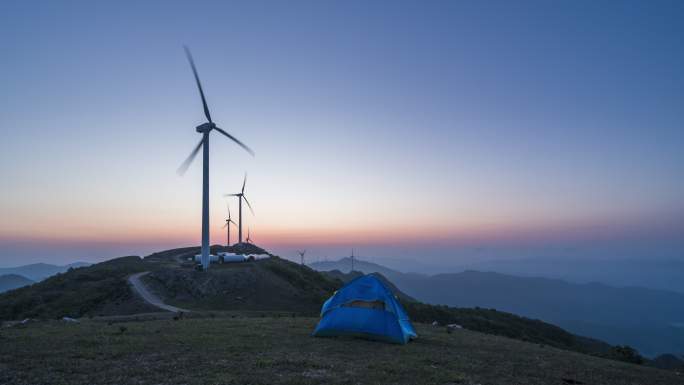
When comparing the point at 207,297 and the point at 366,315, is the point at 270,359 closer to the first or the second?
the point at 366,315

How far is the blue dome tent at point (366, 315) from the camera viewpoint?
21062mm

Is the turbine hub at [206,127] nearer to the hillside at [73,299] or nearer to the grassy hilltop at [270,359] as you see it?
the hillside at [73,299]

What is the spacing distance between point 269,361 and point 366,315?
718cm

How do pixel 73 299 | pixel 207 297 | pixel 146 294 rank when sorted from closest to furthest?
pixel 73 299 < pixel 146 294 < pixel 207 297

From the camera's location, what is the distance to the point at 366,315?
21641 millimetres

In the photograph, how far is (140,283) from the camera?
185 ft

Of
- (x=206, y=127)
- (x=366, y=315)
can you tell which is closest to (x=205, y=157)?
(x=206, y=127)

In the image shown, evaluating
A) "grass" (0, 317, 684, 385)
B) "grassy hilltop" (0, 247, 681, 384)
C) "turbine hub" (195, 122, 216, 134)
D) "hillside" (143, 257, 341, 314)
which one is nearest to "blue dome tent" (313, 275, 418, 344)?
"grass" (0, 317, 684, 385)

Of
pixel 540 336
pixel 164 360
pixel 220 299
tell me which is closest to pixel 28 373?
pixel 164 360

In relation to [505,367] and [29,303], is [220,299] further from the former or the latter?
[505,367]

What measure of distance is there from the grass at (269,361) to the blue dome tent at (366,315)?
639 millimetres

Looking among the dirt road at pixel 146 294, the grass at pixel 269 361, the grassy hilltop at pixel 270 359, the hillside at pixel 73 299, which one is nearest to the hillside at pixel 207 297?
the hillside at pixel 73 299

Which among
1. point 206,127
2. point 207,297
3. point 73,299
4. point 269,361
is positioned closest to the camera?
A: point 269,361

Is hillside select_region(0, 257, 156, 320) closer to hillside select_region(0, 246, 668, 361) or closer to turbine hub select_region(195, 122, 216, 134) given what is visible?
hillside select_region(0, 246, 668, 361)
